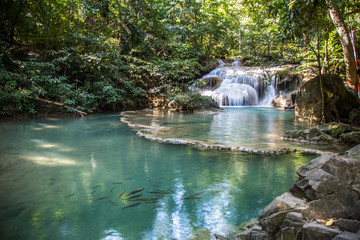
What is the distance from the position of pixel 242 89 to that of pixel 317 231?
1937 cm

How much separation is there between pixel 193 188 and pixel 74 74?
12.5 meters

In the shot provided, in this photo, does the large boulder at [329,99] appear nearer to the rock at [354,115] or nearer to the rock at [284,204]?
the rock at [354,115]

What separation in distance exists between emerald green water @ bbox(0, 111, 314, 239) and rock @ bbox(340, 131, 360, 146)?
1.65 m

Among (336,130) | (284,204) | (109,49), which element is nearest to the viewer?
(284,204)

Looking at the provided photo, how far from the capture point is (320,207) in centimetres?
181

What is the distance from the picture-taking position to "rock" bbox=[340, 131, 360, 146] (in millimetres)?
5445

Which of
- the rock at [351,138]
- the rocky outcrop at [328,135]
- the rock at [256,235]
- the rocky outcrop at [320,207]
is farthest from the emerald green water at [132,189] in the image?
the rock at [351,138]

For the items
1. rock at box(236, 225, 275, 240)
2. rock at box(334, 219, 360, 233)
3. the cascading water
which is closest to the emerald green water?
rock at box(236, 225, 275, 240)

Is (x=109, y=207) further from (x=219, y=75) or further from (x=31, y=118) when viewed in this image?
(x=219, y=75)

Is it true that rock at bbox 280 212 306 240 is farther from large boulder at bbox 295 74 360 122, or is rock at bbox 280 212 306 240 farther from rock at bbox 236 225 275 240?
large boulder at bbox 295 74 360 122

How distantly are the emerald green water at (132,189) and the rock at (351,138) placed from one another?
165cm

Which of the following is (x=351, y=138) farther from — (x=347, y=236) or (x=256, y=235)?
(x=347, y=236)

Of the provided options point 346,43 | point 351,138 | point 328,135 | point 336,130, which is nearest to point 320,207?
point 351,138

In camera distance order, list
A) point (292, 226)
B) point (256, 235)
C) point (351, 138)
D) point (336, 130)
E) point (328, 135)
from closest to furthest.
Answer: point (292, 226), point (256, 235), point (351, 138), point (328, 135), point (336, 130)
